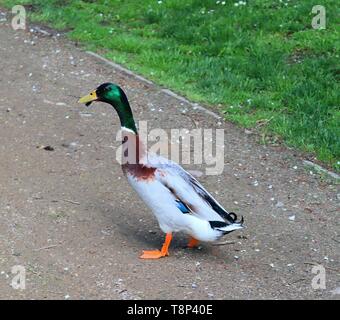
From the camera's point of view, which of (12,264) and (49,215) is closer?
(12,264)

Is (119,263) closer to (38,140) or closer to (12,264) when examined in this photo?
(12,264)

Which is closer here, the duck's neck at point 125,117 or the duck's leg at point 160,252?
the duck's leg at point 160,252

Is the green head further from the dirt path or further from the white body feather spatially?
the dirt path

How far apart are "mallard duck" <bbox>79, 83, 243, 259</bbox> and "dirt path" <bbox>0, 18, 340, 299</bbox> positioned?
24 centimetres

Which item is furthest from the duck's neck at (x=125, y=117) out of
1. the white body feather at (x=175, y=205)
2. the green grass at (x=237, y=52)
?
the green grass at (x=237, y=52)

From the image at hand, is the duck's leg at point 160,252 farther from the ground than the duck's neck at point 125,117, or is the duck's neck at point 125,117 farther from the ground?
the duck's neck at point 125,117

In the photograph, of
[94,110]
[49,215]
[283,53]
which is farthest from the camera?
[283,53]

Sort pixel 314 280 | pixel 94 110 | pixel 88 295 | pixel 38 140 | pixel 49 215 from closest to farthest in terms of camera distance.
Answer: pixel 88 295 → pixel 314 280 → pixel 49 215 → pixel 38 140 → pixel 94 110

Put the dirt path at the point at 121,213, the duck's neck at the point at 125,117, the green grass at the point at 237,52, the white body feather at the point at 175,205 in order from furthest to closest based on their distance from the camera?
the green grass at the point at 237,52 < the duck's neck at the point at 125,117 < the white body feather at the point at 175,205 < the dirt path at the point at 121,213

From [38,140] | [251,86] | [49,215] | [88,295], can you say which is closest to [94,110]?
[38,140]

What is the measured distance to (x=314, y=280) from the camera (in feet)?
18.2

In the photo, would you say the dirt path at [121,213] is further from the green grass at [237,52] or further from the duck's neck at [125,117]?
the duck's neck at [125,117]

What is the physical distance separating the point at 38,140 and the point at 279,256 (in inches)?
103

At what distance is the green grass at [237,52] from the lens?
26.9 feet
